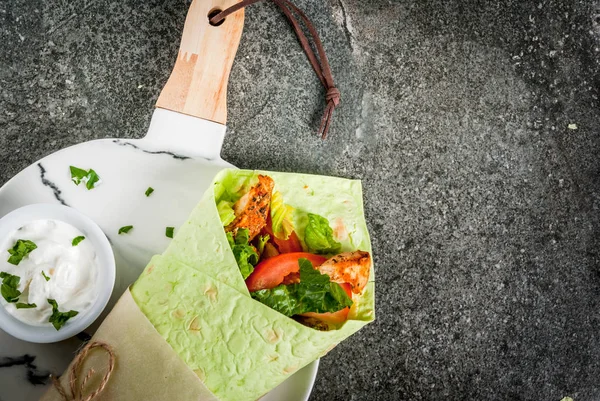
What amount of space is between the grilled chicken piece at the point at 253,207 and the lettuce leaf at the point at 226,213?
0.05 feet

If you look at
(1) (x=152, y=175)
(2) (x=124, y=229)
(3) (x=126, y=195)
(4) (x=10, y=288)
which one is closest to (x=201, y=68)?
(1) (x=152, y=175)

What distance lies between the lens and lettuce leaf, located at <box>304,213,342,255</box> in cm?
185

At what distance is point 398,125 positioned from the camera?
250cm

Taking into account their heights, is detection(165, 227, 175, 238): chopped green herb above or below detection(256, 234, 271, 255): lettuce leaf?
below

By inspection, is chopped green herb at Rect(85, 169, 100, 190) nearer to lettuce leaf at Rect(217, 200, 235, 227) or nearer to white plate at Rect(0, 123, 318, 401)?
white plate at Rect(0, 123, 318, 401)

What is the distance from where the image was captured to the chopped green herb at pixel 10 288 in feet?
5.62

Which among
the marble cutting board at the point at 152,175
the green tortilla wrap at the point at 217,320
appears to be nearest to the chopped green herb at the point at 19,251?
the marble cutting board at the point at 152,175

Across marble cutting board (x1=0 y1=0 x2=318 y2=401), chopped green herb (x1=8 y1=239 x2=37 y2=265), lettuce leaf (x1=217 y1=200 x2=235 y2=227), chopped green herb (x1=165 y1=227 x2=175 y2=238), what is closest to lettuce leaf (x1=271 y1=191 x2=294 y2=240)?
lettuce leaf (x1=217 y1=200 x2=235 y2=227)

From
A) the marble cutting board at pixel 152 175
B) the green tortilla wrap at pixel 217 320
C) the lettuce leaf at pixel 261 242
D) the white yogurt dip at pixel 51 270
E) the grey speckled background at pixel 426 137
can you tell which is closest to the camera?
the green tortilla wrap at pixel 217 320

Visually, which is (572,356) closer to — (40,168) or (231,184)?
(231,184)

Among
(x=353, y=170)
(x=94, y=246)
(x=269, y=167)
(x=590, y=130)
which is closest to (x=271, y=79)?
(x=269, y=167)

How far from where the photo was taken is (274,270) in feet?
5.71

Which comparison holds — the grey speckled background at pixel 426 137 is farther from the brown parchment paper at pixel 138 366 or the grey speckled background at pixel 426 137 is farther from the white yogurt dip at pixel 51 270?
the brown parchment paper at pixel 138 366

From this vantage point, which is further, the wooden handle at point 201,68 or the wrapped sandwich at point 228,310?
the wooden handle at point 201,68
